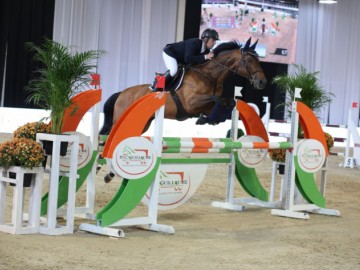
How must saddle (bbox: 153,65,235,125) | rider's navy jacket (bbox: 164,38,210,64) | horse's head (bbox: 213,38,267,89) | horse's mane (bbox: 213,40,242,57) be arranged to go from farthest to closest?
horse's mane (bbox: 213,40,242,57)
horse's head (bbox: 213,38,267,89)
rider's navy jacket (bbox: 164,38,210,64)
saddle (bbox: 153,65,235,125)

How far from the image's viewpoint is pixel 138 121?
4.54 metres

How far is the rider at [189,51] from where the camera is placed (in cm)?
625

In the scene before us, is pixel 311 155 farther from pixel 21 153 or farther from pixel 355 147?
pixel 355 147

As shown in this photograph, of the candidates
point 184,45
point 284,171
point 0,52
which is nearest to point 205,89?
point 184,45

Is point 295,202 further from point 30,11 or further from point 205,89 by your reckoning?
point 30,11

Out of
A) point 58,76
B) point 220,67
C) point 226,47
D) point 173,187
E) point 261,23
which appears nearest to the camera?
point 58,76

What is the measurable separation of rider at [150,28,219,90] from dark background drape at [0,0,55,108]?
655 cm

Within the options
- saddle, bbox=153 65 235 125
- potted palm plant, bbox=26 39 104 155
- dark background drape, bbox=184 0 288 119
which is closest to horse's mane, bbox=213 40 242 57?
saddle, bbox=153 65 235 125

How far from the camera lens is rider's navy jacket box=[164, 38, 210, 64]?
6227mm

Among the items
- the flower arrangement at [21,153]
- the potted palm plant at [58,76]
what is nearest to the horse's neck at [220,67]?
the potted palm plant at [58,76]

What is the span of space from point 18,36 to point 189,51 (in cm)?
703

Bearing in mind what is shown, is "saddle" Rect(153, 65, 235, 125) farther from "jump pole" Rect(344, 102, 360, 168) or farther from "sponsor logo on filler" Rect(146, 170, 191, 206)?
"jump pole" Rect(344, 102, 360, 168)

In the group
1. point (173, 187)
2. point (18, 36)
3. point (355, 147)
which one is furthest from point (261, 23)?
point (173, 187)

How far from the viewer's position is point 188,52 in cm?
628
